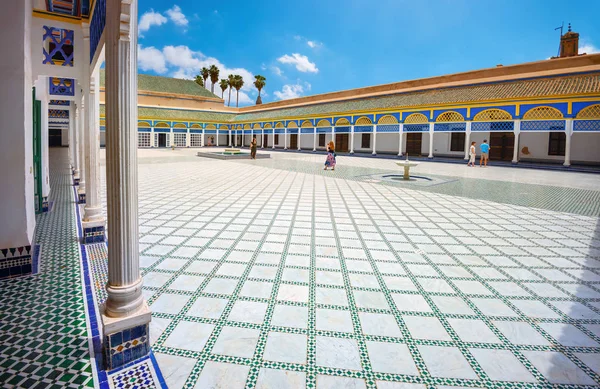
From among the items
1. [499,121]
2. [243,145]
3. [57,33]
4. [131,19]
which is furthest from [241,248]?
[243,145]

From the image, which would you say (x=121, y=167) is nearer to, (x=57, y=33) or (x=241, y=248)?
(x=241, y=248)

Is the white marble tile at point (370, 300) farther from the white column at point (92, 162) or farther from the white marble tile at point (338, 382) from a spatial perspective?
the white column at point (92, 162)

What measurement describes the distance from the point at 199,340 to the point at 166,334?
0.21 m

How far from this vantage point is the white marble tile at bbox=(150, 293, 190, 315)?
7.36 ft

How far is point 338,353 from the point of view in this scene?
72.2 inches

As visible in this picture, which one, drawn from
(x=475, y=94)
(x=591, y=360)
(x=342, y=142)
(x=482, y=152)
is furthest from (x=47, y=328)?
(x=342, y=142)

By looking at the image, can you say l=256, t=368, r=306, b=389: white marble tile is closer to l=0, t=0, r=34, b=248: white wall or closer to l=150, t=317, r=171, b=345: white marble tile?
l=150, t=317, r=171, b=345: white marble tile

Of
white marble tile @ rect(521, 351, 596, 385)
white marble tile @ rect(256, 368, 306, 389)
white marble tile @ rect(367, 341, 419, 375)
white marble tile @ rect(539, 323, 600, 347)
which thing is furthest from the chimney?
white marble tile @ rect(256, 368, 306, 389)

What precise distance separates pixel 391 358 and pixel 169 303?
1452mm

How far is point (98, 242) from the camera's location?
11.9 feet

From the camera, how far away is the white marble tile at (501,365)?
166 cm

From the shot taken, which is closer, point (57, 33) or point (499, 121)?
point (57, 33)

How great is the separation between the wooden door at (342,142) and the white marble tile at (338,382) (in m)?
22.6

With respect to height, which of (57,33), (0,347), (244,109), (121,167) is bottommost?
(0,347)
